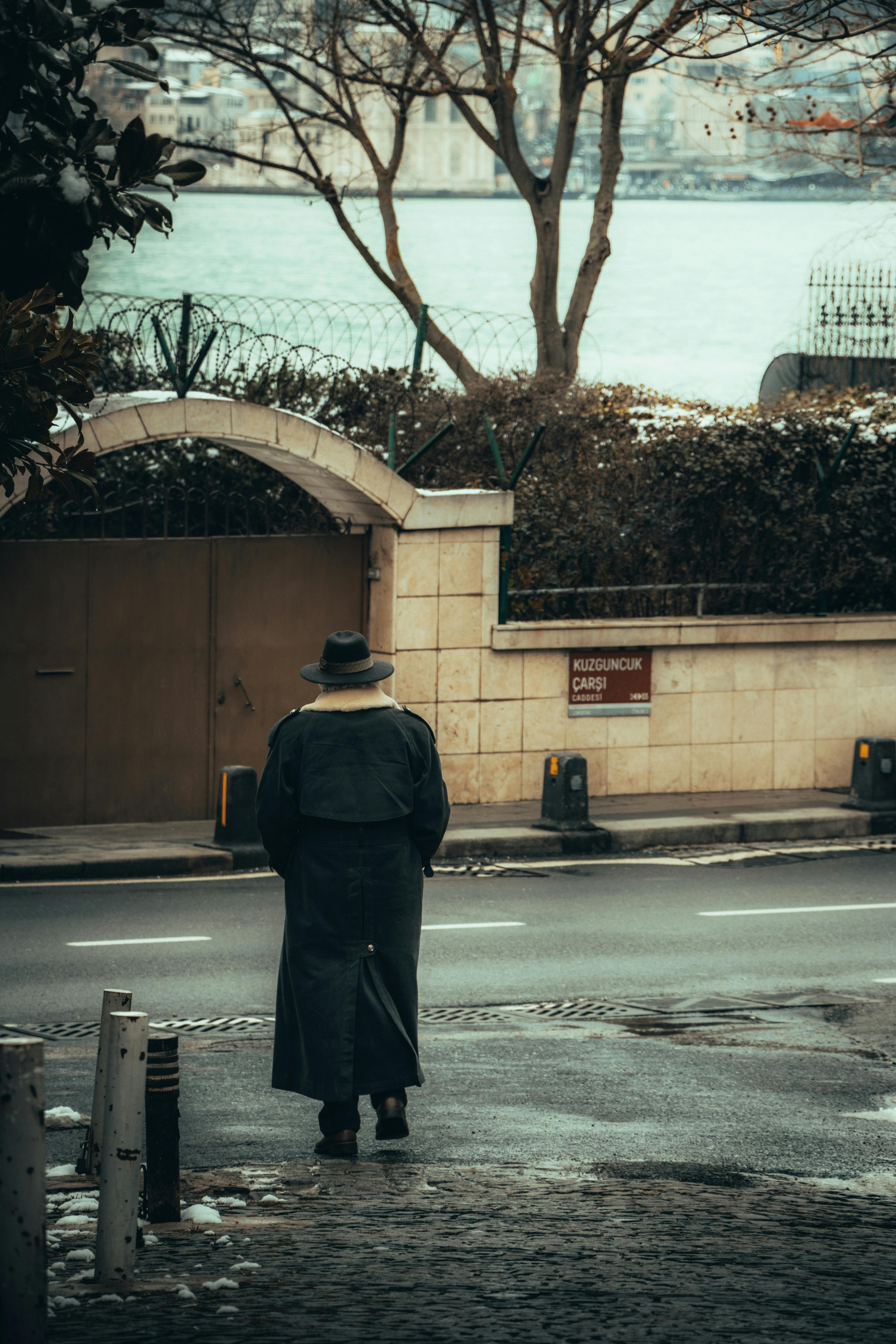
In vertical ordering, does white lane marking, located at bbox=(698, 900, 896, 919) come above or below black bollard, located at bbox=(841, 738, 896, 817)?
below

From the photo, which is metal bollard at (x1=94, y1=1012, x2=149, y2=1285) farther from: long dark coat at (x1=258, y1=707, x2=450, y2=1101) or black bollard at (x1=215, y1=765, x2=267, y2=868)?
black bollard at (x1=215, y1=765, x2=267, y2=868)

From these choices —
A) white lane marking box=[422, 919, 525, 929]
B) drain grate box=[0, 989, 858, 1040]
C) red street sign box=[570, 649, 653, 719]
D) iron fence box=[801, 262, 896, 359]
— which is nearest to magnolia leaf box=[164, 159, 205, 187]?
drain grate box=[0, 989, 858, 1040]

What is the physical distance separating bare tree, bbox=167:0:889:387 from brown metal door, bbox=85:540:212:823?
604 centimetres


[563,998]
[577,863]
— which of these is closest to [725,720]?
[577,863]

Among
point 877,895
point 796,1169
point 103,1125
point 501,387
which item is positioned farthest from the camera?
point 501,387

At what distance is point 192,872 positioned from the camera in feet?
39.8

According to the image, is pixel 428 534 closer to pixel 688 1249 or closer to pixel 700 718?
pixel 700 718

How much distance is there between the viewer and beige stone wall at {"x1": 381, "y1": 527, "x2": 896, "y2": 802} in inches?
566

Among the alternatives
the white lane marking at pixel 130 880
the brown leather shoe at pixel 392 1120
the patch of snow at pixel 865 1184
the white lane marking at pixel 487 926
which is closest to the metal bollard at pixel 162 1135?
the brown leather shoe at pixel 392 1120

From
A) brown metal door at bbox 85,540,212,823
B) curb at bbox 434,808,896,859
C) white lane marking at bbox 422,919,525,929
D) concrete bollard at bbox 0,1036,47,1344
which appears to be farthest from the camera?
brown metal door at bbox 85,540,212,823

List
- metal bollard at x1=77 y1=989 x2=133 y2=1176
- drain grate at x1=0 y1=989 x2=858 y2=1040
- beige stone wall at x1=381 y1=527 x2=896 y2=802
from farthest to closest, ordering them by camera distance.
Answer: beige stone wall at x1=381 y1=527 x2=896 y2=802 < drain grate at x1=0 y1=989 x2=858 y2=1040 < metal bollard at x1=77 y1=989 x2=133 y2=1176

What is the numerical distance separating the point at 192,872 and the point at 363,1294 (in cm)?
813

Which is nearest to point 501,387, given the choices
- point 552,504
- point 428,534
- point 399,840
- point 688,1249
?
point 552,504

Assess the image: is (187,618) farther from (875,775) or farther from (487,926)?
(875,775)
